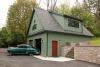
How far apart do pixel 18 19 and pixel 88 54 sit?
23120mm

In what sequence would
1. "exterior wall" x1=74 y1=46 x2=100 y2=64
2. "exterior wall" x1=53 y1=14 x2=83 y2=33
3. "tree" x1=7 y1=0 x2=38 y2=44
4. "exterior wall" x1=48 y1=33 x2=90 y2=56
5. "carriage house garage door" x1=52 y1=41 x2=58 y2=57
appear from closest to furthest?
"exterior wall" x1=74 y1=46 x2=100 y2=64 < "exterior wall" x1=48 y1=33 x2=90 y2=56 < "carriage house garage door" x1=52 y1=41 x2=58 y2=57 < "exterior wall" x1=53 y1=14 x2=83 y2=33 < "tree" x1=7 y1=0 x2=38 y2=44

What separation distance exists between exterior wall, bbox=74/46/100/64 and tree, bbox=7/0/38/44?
20.4m

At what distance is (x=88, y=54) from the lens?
20750mm

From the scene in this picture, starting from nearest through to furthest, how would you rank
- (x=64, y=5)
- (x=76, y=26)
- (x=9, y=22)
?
(x=76, y=26) < (x=9, y=22) < (x=64, y=5)

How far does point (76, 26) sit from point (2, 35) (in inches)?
838

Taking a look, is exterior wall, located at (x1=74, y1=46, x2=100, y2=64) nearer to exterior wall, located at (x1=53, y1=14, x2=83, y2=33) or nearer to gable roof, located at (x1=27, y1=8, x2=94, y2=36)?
gable roof, located at (x1=27, y1=8, x2=94, y2=36)

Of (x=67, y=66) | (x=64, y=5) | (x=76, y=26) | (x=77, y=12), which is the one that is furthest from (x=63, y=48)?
(x=64, y=5)

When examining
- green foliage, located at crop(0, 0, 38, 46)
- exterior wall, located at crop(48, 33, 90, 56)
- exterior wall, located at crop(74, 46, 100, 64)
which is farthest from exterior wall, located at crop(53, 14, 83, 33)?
green foliage, located at crop(0, 0, 38, 46)

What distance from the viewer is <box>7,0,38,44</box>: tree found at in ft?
133

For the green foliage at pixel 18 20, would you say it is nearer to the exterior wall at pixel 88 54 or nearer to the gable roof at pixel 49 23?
the gable roof at pixel 49 23

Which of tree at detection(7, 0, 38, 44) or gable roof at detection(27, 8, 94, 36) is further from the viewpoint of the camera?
tree at detection(7, 0, 38, 44)

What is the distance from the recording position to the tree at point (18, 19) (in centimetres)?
4053

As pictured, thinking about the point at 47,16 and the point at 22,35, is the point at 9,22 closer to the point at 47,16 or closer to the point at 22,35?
the point at 22,35

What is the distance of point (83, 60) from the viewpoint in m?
21.1
